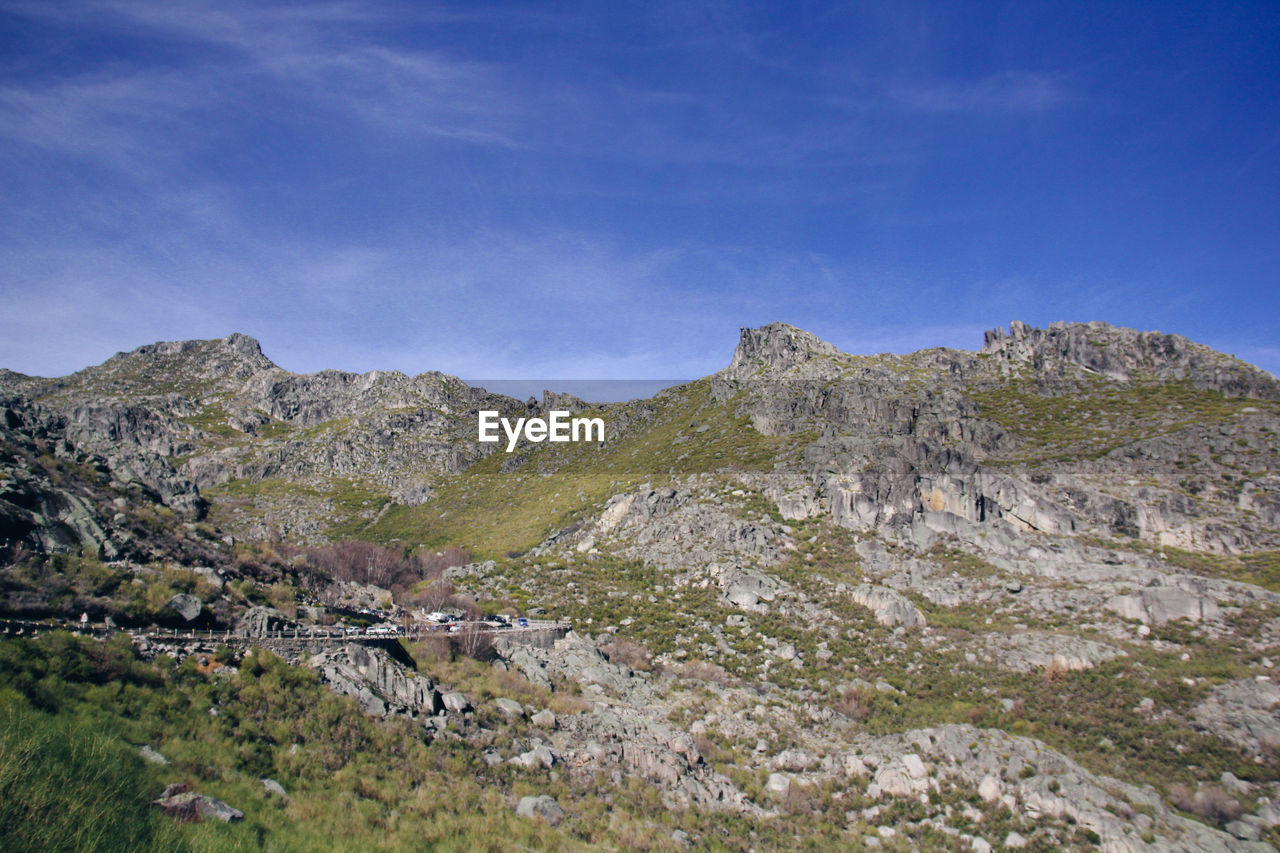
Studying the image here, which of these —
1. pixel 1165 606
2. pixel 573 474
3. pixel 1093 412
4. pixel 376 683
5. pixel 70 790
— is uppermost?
pixel 1093 412

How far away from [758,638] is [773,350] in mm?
66651

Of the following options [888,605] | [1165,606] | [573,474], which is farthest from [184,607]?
[573,474]

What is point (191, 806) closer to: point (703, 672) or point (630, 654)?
point (703, 672)

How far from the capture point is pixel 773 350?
103 metres

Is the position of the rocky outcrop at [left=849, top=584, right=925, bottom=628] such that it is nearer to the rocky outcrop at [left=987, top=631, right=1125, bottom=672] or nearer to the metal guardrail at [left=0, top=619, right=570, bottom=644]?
the rocky outcrop at [left=987, top=631, right=1125, bottom=672]

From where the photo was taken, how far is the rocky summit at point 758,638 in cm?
2048

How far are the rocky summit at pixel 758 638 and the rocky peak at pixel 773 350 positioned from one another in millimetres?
15275

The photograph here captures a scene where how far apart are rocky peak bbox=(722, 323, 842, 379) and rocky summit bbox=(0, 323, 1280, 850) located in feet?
50.1

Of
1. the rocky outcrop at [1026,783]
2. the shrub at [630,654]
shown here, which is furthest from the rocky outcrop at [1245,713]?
the shrub at [630,654]

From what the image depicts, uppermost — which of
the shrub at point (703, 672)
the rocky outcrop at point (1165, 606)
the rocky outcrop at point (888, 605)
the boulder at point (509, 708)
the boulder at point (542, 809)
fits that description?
the rocky outcrop at point (1165, 606)

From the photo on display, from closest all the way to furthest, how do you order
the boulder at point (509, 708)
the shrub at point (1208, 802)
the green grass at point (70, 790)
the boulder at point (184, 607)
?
the green grass at point (70, 790) → the boulder at point (184, 607) → the shrub at point (1208, 802) → the boulder at point (509, 708)

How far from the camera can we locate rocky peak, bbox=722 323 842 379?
98.7m

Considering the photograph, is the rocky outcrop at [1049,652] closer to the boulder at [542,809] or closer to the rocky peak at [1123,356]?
the boulder at [542,809]

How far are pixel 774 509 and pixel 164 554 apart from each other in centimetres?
4990
